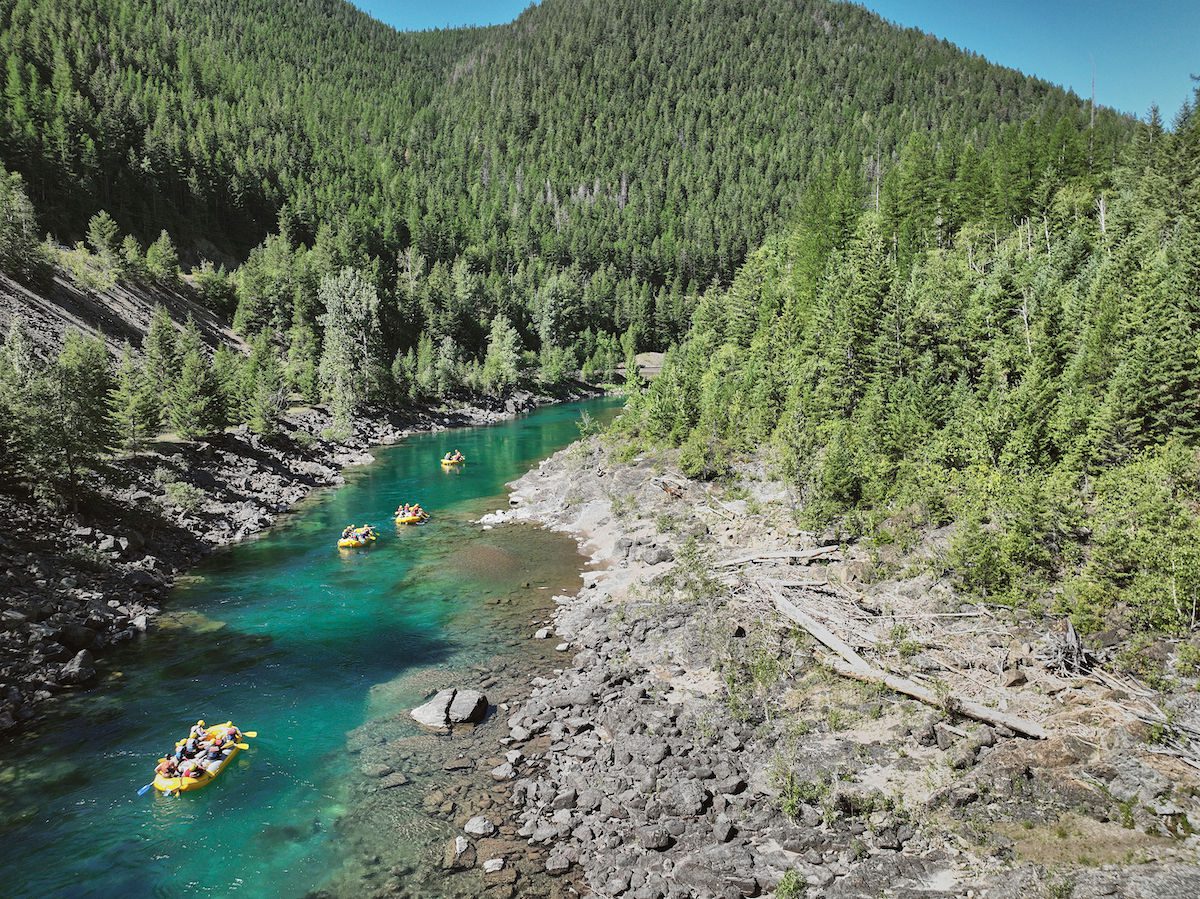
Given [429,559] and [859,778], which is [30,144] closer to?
[429,559]

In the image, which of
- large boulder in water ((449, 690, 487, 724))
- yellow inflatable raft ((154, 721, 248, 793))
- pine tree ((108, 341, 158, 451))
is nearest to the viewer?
yellow inflatable raft ((154, 721, 248, 793))

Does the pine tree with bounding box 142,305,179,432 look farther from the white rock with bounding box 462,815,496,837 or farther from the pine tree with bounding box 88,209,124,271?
the white rock with bounding box 462,815,496,837

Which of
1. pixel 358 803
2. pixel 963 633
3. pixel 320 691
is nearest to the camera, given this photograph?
pixel 358 803

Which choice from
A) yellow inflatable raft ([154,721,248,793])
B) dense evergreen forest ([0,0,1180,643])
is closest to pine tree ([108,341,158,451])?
dense evergreen forest ([0,0,1180,643])

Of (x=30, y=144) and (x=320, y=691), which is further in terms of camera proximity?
(x=30, y=144)

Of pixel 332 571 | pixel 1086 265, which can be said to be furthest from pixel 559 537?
pixel 1086 265

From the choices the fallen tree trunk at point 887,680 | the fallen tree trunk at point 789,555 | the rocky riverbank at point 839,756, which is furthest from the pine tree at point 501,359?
the fallen tree trunk at point 887,680
